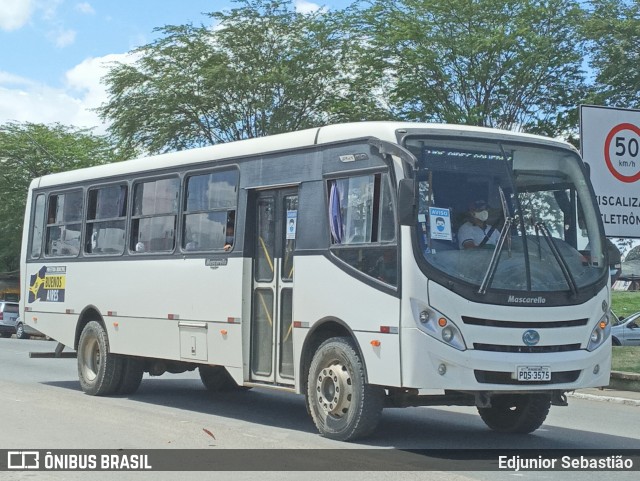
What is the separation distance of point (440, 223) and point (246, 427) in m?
3.56

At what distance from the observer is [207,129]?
137 feet

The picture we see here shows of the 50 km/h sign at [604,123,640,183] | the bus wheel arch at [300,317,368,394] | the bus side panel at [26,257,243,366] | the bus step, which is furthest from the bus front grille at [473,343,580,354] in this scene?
the 50 km/h sign at [604,123,640,183]

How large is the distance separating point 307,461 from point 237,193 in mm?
4189

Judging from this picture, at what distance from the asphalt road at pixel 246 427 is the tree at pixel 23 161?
3938cm

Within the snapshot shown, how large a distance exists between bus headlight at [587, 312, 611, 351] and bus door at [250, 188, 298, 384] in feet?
10.5

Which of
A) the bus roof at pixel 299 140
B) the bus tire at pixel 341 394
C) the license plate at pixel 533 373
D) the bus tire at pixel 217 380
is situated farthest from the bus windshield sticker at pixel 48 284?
the license plate at pixel 533 373

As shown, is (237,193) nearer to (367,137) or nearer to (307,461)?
(367,137)

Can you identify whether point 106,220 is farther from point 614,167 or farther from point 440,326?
point 614,167

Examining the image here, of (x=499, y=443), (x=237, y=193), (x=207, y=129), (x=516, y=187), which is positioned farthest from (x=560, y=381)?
(x=207, y=129)

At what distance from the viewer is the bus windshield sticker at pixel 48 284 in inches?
658

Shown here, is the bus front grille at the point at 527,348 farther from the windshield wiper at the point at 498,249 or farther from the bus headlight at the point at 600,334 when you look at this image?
the windshield wiper at the point at 498,249

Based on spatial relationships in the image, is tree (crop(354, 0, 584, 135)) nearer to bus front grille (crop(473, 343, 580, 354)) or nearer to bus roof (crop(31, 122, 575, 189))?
bus roof (crop(31, 122, 575, 189))

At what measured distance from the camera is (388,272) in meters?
10.2

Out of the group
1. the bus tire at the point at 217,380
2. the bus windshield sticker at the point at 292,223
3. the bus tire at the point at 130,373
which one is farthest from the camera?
the bus tire at the point at 217,380
